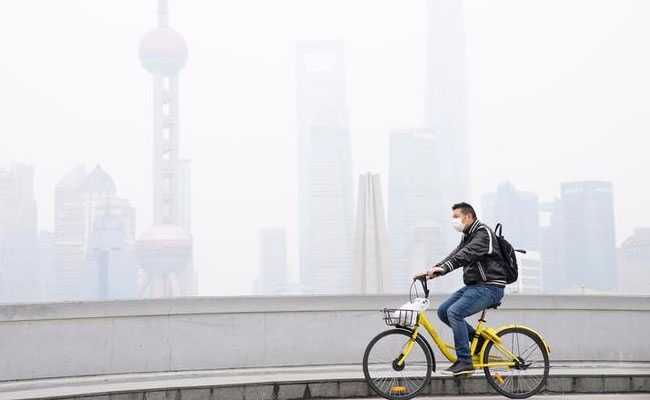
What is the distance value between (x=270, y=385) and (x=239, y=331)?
1.97 metres

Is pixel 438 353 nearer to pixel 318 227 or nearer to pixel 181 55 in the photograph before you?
pixel 318 227

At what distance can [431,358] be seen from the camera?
7254mm

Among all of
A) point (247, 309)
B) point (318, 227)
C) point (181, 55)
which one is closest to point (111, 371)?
point (247, 309)

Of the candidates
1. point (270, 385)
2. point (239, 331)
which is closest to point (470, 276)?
point (270, 385)

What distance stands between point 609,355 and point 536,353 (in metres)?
3.03

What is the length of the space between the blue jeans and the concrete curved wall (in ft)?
8.25

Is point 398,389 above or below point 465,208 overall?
below

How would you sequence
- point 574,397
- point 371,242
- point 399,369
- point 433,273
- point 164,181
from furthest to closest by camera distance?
point 164,181
point 371,242
point 574,397
point 399,369
point 433,273

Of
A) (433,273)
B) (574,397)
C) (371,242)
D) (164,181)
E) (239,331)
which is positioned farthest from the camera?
(164,181)

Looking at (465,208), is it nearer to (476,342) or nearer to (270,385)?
(476,342)

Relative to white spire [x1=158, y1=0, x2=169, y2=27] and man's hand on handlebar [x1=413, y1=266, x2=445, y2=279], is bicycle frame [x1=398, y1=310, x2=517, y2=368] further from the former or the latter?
white spire [x1=158, y1=0, x2=169, y2=27]

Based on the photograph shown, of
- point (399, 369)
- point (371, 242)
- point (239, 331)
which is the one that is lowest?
point (399, 369)

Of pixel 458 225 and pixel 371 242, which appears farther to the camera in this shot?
pixel 371 242

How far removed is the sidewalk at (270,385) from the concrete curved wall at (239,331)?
372 mm
